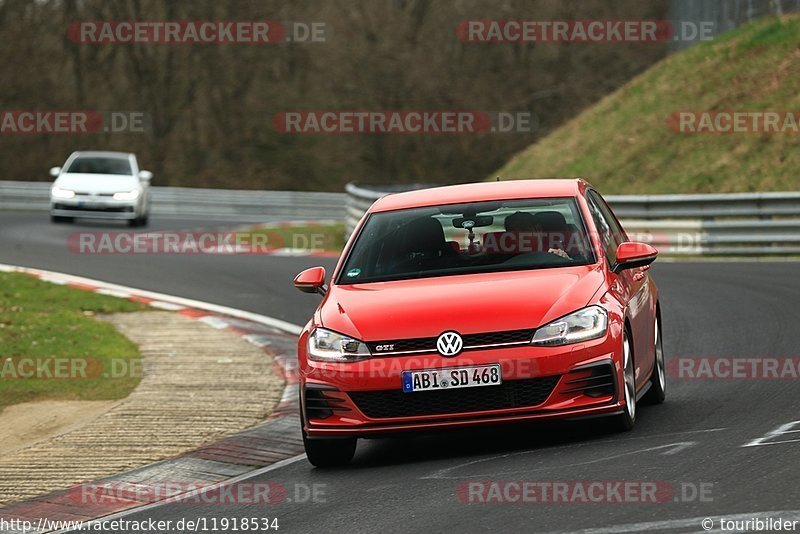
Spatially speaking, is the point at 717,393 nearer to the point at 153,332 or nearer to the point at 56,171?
the point at 153,332

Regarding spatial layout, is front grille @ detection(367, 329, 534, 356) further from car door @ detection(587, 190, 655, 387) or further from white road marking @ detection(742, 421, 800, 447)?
white road marking @ detection(742, 421, 800, 447)

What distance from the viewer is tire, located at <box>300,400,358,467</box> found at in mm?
8422

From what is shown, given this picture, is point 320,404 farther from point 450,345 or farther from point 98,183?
point 98,183

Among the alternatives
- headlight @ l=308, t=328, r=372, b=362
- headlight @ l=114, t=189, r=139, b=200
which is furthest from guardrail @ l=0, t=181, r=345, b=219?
headlight @ l=308, t=328, r=372, b=362

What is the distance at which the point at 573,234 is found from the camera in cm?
904

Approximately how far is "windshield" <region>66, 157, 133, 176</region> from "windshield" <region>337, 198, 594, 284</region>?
75.7 ft

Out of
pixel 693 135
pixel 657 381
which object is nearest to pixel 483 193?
pixel 657 381

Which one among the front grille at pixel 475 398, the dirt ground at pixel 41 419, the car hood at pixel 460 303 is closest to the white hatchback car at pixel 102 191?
the dirt ground at pixel 41 419

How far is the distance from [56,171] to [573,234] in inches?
940

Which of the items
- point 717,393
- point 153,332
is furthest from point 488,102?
point 717,393

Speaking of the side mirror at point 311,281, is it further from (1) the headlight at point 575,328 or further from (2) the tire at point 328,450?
(1) the headlight at point 575,328

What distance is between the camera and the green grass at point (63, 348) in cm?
1200

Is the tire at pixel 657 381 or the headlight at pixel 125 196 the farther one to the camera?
the headlight at pixel 125 196

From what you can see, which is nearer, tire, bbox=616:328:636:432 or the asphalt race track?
the asphalt race track
